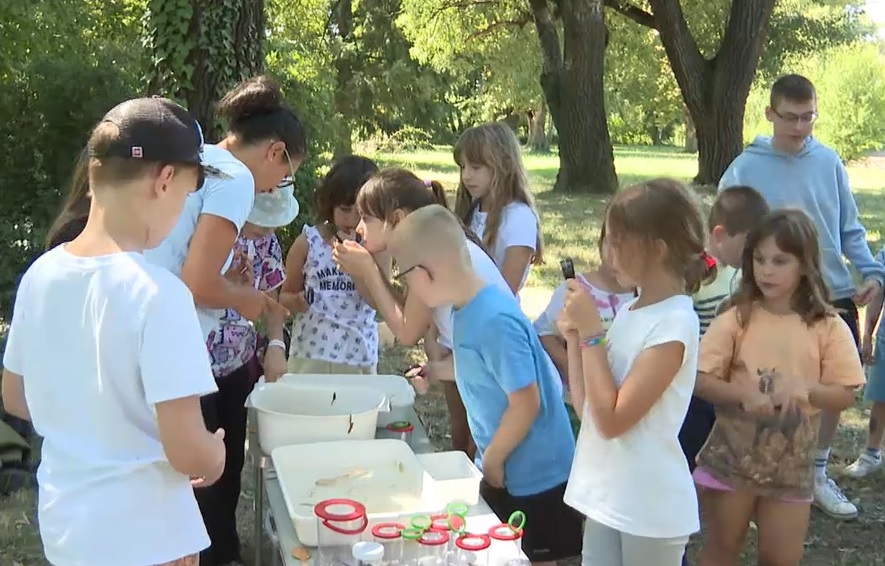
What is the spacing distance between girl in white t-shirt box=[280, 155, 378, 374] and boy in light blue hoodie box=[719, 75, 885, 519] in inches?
61.4

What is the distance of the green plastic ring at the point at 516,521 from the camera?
181 centimetres

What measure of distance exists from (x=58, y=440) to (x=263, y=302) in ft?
3.45

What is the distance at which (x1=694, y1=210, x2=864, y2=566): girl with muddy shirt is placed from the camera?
8.20ft

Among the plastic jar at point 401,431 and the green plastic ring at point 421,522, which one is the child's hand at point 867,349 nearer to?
the plastic jar at point 401,431

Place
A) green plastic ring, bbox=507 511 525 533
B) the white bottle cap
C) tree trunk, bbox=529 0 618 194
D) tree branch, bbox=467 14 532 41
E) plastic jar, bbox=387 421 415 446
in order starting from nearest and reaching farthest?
the white bottle cap < green plastic ring, bbox=507 511 525 533 < plastic jar, bbox=387 421 415 446 < tree trunk, bbox=529 0 618 194 < tree branch, bbox=467 14 532 41

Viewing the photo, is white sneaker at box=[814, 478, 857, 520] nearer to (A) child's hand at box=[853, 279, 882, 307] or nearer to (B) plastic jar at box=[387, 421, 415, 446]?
(A) child's hand at box=[853, 279, 882, 307]

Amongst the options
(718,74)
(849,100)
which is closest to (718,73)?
(718,74)

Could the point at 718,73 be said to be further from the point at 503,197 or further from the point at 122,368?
the point at 122,368

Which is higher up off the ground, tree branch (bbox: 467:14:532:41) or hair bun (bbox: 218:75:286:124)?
tree branch (bbox: 467:14:532:41)

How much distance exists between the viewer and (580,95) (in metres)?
15.2

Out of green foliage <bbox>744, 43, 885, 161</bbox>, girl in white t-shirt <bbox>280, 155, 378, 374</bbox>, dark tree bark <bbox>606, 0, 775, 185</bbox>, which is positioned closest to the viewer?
girl in white t-shirt <bbox>280, 155, 378, 374</bbox>

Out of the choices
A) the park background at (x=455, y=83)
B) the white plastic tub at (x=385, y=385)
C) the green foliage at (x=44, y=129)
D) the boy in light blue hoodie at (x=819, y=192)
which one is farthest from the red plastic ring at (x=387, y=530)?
the green foliage at (x=44, y=129)

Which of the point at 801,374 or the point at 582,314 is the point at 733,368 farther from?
the point at 582,314

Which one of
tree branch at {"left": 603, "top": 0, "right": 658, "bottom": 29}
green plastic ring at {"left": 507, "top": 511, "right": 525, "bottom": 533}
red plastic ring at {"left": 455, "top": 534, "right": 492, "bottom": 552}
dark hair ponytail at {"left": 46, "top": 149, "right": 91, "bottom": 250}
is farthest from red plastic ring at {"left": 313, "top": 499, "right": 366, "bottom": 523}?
tree branch at {"left": 603, "top": 0, "right": 658, "bottom": 29}
